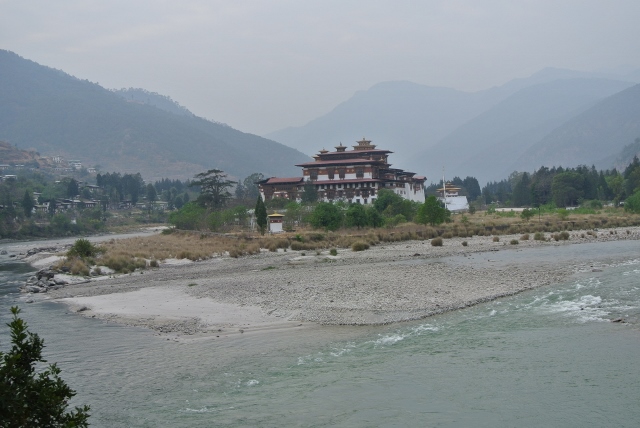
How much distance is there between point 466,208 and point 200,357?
305 feet

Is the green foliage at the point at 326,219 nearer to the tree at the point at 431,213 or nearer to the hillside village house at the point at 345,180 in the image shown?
the tree at the point at 431,213

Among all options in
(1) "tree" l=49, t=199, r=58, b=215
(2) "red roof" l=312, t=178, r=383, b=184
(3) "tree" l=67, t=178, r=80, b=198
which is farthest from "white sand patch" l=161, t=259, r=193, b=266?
(3) "tree" l=67, t=178, r=80, b=198

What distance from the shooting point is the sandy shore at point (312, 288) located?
20.6 metres

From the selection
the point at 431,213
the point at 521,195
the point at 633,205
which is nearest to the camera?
the point at 431,213

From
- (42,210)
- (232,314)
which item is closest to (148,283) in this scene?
(232,314)

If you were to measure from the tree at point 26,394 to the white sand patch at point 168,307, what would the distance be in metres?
12.4

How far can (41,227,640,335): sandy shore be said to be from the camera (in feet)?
67.7

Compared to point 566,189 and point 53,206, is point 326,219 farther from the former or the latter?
point 53,206

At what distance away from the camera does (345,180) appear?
8850 cm

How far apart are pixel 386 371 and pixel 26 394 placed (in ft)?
26.7

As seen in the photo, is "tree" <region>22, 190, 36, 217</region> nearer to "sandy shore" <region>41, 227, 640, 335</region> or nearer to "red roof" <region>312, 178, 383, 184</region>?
"red roof" <region>312, 178, 383, 184</region>

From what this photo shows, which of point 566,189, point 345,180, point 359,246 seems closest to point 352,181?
point 345,180

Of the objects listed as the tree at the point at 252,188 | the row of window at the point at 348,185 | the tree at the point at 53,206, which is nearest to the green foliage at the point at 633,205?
the row of window at the point at 348,185

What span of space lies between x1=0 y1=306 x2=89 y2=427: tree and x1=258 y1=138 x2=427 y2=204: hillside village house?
7824cm
